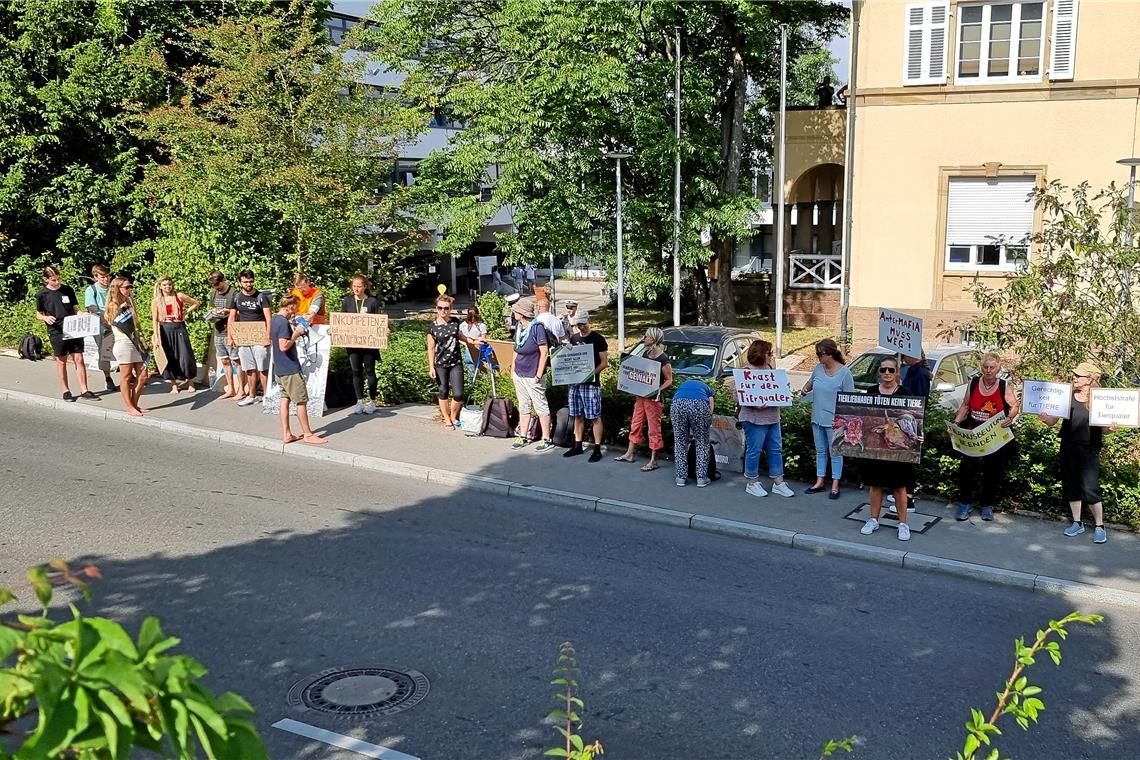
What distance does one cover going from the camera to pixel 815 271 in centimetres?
2822

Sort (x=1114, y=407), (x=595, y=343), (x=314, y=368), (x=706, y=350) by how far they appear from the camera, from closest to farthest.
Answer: (x=1114, y=407) < (x=595, y=343) < (x=314, y=368) < (x=706, y=350)

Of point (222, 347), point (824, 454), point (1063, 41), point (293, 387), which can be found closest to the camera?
point (824, 454)

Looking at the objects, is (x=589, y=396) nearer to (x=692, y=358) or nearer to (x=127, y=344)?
(x=692, y=358)

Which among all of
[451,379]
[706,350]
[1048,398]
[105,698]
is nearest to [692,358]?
[706,350]

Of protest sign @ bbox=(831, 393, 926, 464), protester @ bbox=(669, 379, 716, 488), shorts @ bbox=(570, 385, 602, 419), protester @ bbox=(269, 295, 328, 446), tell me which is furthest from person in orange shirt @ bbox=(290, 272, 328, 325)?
protest sign @ bbox=(831, 393, 926, 464)

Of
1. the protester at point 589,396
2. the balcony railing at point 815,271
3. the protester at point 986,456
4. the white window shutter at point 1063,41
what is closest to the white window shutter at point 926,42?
the white window shutter at point 1063,41

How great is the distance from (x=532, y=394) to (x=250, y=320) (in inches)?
190

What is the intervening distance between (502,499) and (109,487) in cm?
437

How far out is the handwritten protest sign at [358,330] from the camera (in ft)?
46.9

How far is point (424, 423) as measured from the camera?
1420 cm

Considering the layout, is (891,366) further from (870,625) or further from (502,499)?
(502,499)

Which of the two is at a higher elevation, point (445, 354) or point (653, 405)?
point (445, 354)

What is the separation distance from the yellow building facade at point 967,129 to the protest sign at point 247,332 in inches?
563

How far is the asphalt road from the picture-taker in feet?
19.7
